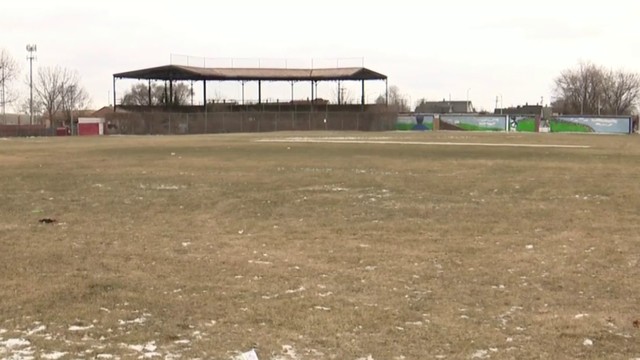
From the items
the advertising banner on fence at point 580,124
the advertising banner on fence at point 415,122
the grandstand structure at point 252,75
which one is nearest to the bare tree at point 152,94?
the grandstand structure at point 252,75

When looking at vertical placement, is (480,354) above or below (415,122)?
below

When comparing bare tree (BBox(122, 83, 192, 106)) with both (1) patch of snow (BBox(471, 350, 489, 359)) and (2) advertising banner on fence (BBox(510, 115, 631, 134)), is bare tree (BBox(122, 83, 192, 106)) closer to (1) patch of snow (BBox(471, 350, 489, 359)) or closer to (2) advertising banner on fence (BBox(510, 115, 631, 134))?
(2) advertising banner on fence (BBox(510, 115, 631, 134))

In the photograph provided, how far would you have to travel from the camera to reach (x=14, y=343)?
561 cm

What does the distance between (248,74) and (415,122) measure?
25.4m

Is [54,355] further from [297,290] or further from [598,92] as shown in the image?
[598,92]

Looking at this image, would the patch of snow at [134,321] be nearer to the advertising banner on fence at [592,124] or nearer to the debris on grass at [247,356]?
A: the debris on grass at [247,356]

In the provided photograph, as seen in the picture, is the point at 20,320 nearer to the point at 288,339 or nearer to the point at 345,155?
the point at 288,339

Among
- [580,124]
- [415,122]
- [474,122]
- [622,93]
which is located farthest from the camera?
[622,93]

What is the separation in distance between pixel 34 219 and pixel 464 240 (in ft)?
26.8

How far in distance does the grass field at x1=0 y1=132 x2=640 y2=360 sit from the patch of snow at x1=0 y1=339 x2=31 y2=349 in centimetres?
3

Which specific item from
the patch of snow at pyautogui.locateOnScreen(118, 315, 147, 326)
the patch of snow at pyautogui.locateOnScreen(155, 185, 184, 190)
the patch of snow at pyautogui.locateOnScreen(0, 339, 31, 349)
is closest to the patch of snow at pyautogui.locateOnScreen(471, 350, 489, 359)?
the patch of snow at pyautogui.locateOnScreen(118, 315, 147, 326)

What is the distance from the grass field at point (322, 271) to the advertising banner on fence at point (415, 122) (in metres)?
81.0

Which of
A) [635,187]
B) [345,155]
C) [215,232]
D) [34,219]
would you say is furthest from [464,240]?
[345,155]

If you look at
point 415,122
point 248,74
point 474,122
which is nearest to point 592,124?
point 474,122
